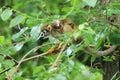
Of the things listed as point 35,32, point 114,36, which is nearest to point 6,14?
point 35,32

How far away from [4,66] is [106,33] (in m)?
0.41

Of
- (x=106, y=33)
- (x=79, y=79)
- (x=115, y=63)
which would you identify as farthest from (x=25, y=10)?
(x=79, y=79)

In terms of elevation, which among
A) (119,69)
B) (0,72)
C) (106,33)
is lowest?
(119,69)

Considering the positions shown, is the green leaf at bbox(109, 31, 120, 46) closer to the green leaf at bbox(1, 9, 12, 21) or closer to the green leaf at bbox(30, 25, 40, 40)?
the green leaf at bbox(30, 25, 40, 40)

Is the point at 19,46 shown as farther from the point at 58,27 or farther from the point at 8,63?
the point at 58,27

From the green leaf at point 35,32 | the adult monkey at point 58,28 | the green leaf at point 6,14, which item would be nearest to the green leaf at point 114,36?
the adult monkey at point 58,28

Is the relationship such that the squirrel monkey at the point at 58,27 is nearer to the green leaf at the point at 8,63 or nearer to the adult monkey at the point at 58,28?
the adult monkey at the point at 58,28

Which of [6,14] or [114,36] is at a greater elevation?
[6,14]

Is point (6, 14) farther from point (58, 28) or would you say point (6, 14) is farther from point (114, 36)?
point (114, 36)

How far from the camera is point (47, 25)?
1271 millimetres

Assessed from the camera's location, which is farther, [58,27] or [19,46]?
[19,46]

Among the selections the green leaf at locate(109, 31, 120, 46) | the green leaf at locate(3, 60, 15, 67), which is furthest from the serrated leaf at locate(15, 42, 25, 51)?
the green leaf at locate(109, 31, 120, 46)

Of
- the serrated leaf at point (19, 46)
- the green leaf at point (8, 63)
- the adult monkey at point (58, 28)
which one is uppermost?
the adult monkey at point (58, 28)

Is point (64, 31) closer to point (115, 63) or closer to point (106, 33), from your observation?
point (106, 33)
